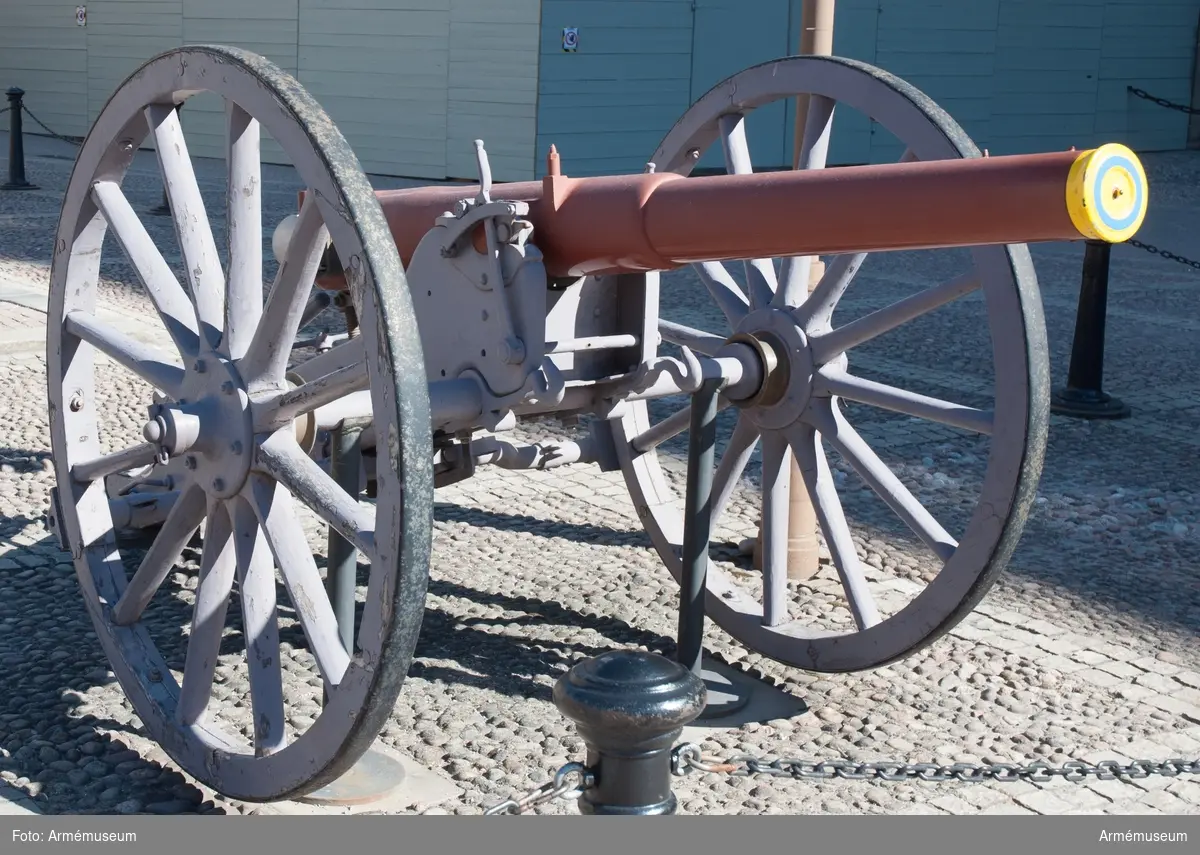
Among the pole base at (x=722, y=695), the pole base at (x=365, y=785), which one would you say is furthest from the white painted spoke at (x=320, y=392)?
the pole base at (x=722, y=695)

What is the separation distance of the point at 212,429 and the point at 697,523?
1.18m

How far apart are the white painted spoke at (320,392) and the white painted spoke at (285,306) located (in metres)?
0.10

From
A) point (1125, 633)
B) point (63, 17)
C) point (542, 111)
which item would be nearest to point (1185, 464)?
point (1125, 633)

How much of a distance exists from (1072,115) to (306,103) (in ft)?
57.2

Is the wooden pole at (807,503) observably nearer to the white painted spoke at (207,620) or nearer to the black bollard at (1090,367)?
the white painted spoke at (207,620)

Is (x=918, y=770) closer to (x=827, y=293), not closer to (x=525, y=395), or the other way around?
(x=525, y=395)

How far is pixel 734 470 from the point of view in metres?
4.35

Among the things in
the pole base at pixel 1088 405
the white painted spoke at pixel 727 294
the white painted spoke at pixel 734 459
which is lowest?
the pole base at pixel 1088 405

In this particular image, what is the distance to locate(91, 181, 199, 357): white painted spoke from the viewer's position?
350cm

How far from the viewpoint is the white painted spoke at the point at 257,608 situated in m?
3.09

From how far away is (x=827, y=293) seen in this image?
4.04 m

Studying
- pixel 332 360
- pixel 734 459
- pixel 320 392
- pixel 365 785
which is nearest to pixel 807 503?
pixel 734 459

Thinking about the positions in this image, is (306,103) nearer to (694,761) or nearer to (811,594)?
(694,761)

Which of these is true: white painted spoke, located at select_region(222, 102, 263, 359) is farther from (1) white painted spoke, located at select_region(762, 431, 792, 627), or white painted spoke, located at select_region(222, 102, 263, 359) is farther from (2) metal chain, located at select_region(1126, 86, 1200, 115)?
(2) metal chain, located at select_region(1126, 86, 1200, 115)
